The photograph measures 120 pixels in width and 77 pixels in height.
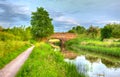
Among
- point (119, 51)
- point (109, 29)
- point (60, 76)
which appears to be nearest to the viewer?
point (60, 76)

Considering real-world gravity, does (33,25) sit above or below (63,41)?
above

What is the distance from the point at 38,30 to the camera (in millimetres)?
68750

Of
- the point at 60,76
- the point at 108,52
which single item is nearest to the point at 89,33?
the point at 108,52

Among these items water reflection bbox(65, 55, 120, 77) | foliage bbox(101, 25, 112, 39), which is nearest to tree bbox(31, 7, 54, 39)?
foliage bbox(101, 25, 112, 39)

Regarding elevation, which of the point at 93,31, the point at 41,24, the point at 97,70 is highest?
the point at 41,24

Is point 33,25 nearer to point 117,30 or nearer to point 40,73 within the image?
point 117,30

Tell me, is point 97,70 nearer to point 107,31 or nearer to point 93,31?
point 107,31

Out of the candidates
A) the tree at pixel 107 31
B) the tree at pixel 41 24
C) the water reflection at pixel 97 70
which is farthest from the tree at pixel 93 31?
the water reflection at pixel 97 70

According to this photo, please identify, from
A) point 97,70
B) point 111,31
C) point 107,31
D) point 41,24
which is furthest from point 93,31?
point 97,70

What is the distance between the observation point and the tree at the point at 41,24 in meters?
68.6

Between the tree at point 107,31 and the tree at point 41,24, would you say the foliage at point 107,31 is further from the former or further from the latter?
the tree at point 41,24

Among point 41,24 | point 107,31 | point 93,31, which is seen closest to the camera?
point 41,24

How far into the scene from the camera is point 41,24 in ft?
227

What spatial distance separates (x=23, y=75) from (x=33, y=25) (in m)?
58.0
